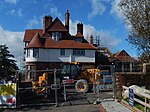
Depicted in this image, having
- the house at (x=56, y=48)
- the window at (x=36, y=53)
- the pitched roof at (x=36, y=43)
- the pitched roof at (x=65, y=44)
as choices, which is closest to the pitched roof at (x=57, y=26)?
the house at (x=56, y=48)

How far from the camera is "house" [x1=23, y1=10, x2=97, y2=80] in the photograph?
5216cm

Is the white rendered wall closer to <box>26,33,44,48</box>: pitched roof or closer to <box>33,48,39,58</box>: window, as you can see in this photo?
<box>33,48,39,58</box>: window

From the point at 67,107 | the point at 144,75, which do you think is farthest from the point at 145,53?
the point at 67,107

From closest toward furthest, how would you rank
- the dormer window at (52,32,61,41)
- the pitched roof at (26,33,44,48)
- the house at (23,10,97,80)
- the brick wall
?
the brick wall
the pitched roof at (26,33,44,48)
the house at (23,10,97,80)
the dormer window at (52,32,61,41)

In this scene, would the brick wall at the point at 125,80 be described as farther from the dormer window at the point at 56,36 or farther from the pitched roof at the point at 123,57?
the pitched roof at the point at 123,57

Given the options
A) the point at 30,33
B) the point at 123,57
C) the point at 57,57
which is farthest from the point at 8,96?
the point at 123,57

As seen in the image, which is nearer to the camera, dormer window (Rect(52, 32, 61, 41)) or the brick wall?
the brick wall

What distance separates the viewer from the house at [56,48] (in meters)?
52.2

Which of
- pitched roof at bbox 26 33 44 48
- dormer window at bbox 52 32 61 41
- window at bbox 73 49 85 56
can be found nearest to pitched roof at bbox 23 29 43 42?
dormer window at bbox 52 32 61 41

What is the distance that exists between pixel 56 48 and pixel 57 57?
1.71 metres

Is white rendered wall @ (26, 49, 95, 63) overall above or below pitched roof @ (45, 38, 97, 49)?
below

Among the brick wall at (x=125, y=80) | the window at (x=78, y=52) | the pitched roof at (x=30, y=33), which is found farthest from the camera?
the pitched roof at (x=30, y=33)

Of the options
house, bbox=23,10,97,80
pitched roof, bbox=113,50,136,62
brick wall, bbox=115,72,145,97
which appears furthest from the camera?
pitched roof, bbox=113,50,136,62

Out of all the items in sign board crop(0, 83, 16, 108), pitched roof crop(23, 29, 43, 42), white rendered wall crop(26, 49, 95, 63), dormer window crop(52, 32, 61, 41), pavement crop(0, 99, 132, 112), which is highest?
pitched roof crop(23, 29, 43, 42)
